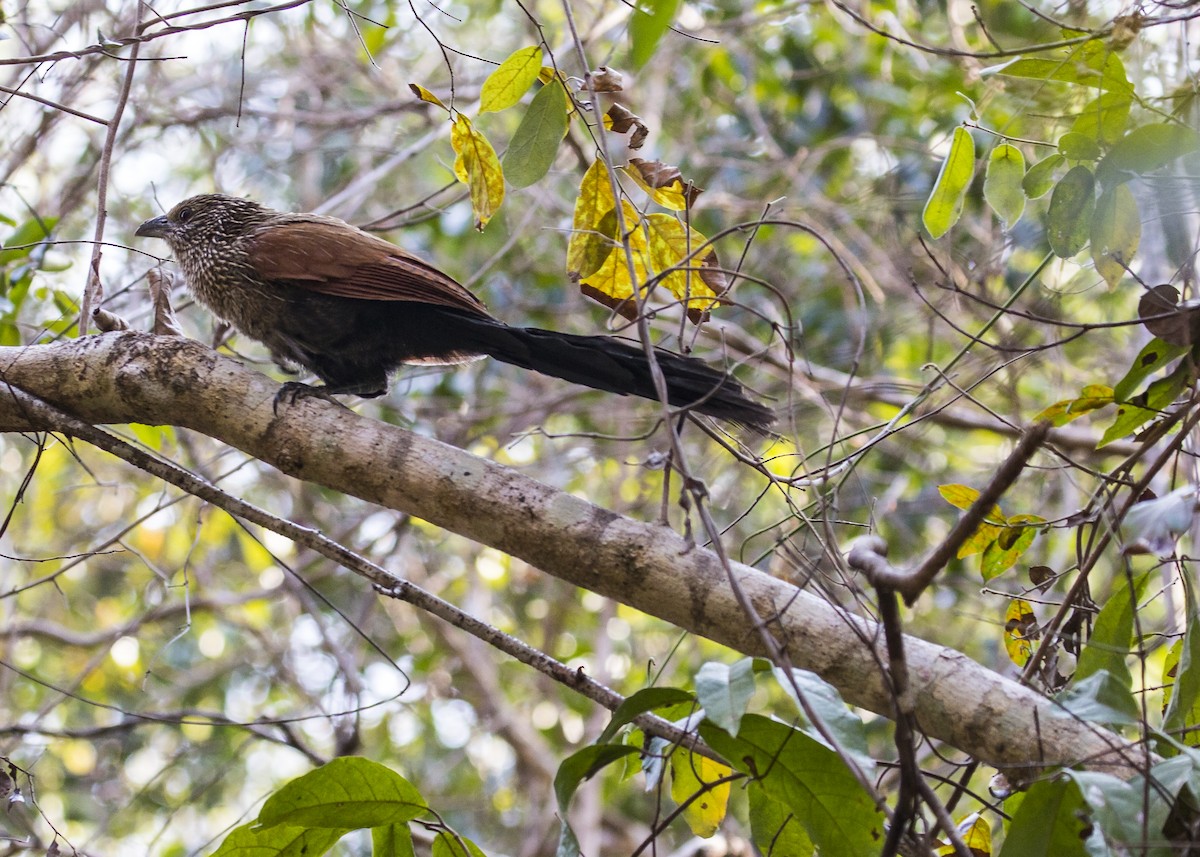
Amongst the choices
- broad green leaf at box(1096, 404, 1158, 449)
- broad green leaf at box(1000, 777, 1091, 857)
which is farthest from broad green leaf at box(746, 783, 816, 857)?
broad green leaf at box(1096, 404, 1158, 449)

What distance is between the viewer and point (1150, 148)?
159 centimetres

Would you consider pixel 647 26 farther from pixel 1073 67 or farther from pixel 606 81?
pixel 1073 67

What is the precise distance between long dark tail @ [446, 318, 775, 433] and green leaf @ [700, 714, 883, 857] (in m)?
0.48

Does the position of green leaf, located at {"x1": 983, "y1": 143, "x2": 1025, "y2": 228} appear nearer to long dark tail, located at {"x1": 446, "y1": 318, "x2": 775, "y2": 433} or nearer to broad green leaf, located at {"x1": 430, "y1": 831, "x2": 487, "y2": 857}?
long dark tail, located at {"x1": 446, "y1": 318, "x2": 775, "y2": 433}

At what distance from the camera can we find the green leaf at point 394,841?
1.58 metres

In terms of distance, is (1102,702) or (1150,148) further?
(1150,148)

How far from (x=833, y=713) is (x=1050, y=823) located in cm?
33

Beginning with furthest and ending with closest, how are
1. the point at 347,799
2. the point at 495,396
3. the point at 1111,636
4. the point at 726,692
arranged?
the point at 495,396
the point at 1111,636
the point at 347,799
the point at 726,692

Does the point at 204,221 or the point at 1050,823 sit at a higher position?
the point at 204,221

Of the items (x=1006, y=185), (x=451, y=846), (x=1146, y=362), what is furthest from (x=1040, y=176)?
(x=451, y=846)

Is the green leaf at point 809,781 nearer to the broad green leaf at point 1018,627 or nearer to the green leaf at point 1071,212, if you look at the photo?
the broad green leaf at point 1018,627

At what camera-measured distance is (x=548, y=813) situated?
4.75m

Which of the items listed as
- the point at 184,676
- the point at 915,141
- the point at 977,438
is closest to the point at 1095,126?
the point at 915,141

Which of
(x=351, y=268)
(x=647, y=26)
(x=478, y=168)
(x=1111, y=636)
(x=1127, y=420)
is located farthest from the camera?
(x=351, y=268)
